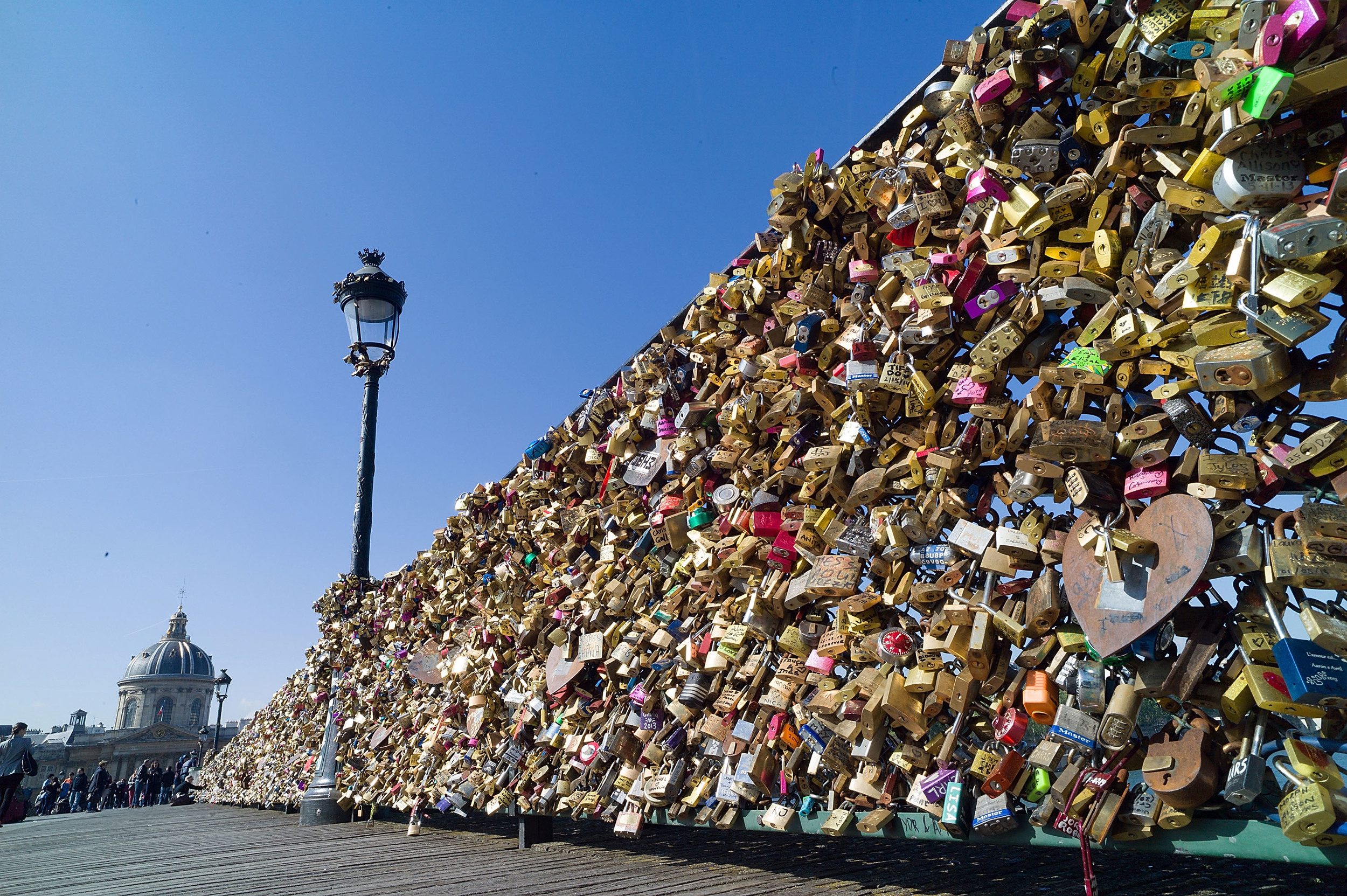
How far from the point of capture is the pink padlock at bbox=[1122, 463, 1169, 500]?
176 cm

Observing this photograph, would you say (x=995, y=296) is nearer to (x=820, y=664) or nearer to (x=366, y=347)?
(x=820, y=664)

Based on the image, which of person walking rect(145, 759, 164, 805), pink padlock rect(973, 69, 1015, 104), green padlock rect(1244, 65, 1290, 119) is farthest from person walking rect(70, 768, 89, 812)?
green padlock rect(1244, 65, 1290, 119)

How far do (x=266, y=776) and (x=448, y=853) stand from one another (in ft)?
26.3

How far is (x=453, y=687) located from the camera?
557 centimetres

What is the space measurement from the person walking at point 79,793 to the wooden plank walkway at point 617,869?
19571 millimetres

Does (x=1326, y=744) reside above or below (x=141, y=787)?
below

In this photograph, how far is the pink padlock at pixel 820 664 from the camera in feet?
8.30

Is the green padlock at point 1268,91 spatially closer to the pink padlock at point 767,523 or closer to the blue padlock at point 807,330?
the blue padlock at point 807,330

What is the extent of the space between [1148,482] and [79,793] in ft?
89.7

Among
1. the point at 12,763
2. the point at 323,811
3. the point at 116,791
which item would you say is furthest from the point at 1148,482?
the point at 116,791

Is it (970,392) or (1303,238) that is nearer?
(1303,238)

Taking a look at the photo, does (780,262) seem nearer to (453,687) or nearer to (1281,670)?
(1281,670)

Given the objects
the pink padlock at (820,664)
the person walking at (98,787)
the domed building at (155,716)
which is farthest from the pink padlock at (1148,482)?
the domed building at (155,716)

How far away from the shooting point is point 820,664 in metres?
2.54
